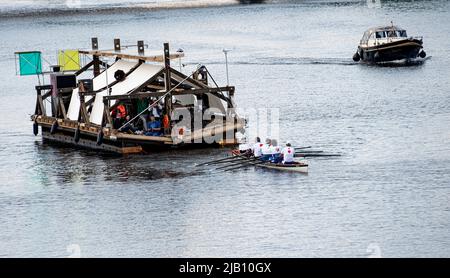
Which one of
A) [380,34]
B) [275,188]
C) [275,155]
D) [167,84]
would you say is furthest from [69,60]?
[380,34]

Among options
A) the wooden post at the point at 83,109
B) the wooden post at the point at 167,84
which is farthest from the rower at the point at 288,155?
the wooden post at the point at 83,109

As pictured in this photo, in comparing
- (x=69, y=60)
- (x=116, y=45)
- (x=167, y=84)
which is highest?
(x=116, y=45)

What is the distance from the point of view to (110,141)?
61094 mm

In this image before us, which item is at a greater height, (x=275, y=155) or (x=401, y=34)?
(x=401, y=34)

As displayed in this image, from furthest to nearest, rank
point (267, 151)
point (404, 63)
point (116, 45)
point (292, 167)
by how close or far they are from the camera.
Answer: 1. point (404, 63)
2. point (116, 45)
3. point (267, 151)
4. point (292, 167)

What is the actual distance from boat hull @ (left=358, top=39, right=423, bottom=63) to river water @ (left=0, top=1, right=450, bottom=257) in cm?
184

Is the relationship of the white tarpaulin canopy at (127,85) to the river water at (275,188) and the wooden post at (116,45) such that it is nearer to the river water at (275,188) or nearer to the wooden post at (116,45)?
the river water at (275,188)

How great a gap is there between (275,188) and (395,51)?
47.8 metres

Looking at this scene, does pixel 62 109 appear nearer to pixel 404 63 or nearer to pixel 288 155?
pixel 288 155

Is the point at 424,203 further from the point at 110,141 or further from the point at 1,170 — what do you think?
the point at 1,170

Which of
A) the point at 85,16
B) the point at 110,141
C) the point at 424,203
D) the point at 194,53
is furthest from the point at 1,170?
the point at 85,16

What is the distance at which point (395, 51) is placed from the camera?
322ft

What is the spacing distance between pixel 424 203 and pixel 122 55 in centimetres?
2243

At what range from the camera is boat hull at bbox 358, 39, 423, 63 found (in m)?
98.0
